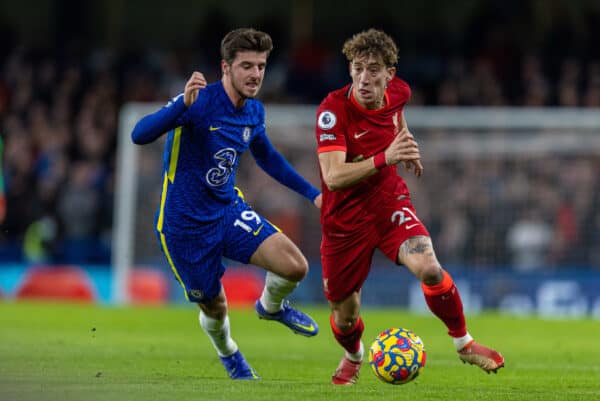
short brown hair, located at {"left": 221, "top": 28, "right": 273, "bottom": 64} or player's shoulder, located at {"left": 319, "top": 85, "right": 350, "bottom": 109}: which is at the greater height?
short brown hair, located at {"left": 221, "top": 28, "right": 273, "bottom": 64}

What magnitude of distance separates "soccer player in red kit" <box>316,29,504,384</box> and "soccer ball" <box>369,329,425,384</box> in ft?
1.32

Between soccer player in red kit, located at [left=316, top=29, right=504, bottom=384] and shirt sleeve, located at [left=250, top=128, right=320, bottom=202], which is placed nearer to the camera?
soccer player in red kit, located at [left=316, top=29, right=504, bottom=384]

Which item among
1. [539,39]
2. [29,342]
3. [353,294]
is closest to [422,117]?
[539,39]

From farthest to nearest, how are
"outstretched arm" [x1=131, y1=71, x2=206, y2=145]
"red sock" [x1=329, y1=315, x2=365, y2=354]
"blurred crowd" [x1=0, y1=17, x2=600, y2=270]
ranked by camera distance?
"blurred crowd" [x1=0, y1=17, x2=600, y2=270] → "red sock" [x1=329, y1=315, x2=365, y2=354] → "outstretched arm" [x1=131, y1=71, x2=206, y2=145]

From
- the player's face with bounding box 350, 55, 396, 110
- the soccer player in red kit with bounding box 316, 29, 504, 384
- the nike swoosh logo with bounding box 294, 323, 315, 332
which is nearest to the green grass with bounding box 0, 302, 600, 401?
the nike swoosh logo with bounding box 294, 323, 315, 332

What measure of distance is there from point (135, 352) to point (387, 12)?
1495 centimetres

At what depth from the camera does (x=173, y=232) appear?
30.3 feet

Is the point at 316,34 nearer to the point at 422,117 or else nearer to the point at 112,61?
the point at 112,61

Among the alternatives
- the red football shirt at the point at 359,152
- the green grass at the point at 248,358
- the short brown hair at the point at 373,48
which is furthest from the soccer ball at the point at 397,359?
the short brown hair at the point at 373,48

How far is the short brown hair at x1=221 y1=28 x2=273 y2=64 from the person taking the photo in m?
8.94

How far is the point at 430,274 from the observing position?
8508mm

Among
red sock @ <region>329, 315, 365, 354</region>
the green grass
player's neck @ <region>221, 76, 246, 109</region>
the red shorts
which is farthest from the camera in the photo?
red sock @ <region>329, 315, 365, 354</region>

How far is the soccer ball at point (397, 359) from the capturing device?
834cm

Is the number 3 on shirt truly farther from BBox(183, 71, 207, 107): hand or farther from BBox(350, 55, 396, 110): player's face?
BBox(350, 55, 396, 110): player's face
